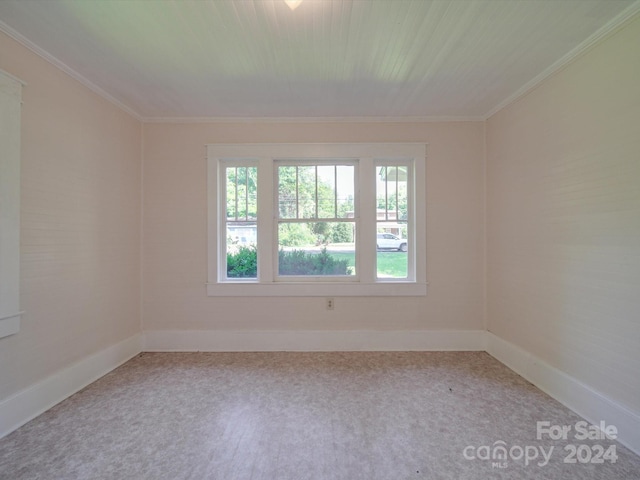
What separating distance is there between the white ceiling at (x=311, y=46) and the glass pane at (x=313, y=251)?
1.33 metres

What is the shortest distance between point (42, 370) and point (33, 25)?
232 cm

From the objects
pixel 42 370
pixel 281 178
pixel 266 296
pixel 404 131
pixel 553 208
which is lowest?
pixel 42 370

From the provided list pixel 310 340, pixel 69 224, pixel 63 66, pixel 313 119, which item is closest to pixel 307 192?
pixel 313 119

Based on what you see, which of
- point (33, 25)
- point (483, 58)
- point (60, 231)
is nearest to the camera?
point (33, 25)

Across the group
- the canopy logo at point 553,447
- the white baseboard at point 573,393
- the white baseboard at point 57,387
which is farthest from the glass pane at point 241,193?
the white baseboard at point 573,393

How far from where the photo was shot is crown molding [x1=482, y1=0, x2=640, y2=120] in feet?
5.27

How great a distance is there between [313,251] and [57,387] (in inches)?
95.6

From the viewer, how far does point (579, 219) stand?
198 cm

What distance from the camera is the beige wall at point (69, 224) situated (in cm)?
191

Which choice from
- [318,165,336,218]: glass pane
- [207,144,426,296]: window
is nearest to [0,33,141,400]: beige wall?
[207,144,426,296]: window

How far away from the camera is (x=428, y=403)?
2.09 metres

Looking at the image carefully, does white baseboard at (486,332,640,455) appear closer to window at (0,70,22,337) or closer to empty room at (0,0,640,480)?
empty room at (0,0,640,480)

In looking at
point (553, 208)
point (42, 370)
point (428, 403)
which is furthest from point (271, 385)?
point (553, 208)

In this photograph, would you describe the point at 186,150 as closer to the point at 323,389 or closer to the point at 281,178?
the point at 281,178
